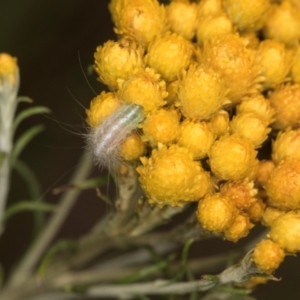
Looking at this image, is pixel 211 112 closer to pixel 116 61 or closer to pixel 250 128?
pixel 250 128

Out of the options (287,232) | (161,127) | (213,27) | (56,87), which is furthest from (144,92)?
(56,87)

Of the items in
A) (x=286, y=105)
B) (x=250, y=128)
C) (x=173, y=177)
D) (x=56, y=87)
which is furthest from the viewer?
(x=56, y=87)

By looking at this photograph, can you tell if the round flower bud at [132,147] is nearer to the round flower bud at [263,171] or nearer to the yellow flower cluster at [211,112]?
the yellow flower cluster at [211,112]

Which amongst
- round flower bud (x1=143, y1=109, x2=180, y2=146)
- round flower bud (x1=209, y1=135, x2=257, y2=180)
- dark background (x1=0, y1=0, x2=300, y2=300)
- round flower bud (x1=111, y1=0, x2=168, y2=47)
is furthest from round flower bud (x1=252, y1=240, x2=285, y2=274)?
dark background (x1=0, y1=0, x2=300, y2=300)

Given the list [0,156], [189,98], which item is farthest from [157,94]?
[0,156]

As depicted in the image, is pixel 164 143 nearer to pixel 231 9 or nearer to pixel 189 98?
pixel 189 98

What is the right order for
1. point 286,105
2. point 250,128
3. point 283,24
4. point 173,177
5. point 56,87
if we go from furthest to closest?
point 56,87, point 283,24, point 286,105, point 250,128, point 173,177

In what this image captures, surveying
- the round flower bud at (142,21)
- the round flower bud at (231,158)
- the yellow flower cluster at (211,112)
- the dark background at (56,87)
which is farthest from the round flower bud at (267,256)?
the dark background at (56,87)

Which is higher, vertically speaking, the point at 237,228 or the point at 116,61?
the point at 116,61
